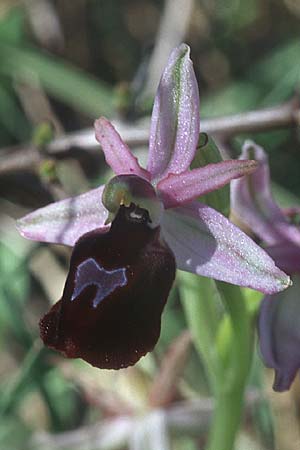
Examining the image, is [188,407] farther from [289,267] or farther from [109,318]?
[109,318]

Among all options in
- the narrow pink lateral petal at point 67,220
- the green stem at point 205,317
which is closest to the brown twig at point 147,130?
the green stem at point 205,317

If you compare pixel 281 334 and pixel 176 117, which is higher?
pixel 176 117

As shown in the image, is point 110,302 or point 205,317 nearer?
point 110,302

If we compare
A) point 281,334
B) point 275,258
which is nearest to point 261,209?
point 275,258

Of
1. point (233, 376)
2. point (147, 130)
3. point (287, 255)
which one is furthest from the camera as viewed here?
point (147, 130)

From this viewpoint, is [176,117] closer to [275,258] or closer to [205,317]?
[275,258]

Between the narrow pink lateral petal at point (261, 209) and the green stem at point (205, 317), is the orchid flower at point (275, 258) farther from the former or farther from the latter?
the green stem at point (205, 317)

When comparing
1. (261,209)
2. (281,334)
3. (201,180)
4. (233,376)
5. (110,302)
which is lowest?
(233,376)
